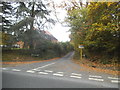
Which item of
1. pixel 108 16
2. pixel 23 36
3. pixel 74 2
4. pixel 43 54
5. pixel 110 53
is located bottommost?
pixel 43 54

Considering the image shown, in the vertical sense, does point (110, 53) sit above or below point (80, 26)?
below

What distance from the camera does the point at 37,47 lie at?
1505 centimetres

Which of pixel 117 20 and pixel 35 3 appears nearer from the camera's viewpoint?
pixel 117 20

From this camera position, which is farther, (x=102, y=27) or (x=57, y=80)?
(x=102, y=27)

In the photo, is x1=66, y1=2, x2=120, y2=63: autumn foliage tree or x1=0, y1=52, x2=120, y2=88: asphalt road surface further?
x1=66, y1=2, x2=120, y2=63: autumn foliage tree

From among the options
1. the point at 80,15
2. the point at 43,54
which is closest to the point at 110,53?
the point at 80,15

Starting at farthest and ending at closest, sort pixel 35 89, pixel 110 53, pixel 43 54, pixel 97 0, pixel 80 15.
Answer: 1. pixel 43 54
2. pixel 80 15
3. pixel 110 53
4. pixel 97 0
5. pixel 35 89

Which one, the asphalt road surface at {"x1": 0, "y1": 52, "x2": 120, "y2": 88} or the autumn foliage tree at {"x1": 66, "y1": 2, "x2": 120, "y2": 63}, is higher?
the autumn foliage tree at {"x1": 66, "y1": 2, "x2": 120, "y2": 63}

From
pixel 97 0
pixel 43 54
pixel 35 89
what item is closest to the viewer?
pixel 35 89

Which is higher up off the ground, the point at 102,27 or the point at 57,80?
the point at 102,27

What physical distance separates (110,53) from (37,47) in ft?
37.9

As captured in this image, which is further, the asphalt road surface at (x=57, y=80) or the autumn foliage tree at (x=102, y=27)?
the autumn foliage tree at (x=102, y=27)

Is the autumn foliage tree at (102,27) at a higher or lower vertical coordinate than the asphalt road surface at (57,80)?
higher

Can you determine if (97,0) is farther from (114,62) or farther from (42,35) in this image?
(42,35)
